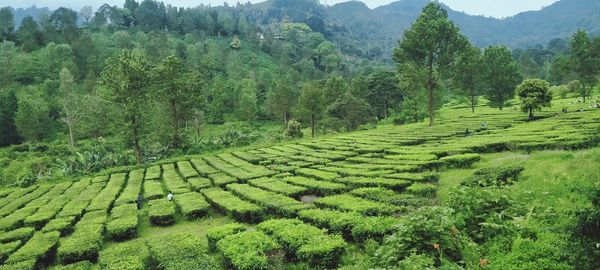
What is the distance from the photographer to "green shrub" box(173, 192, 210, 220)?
22422 millimetres

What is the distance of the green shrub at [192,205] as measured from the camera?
2242cm

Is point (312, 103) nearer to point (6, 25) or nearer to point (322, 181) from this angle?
point (322, 181)

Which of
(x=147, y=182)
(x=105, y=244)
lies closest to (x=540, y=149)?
(x=105, y=244)

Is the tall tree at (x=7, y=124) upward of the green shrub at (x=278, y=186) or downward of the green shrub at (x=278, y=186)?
upward

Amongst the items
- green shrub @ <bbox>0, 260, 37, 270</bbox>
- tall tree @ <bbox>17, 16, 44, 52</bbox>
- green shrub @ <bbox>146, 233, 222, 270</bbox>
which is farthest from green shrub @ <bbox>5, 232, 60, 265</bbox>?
tall tree @ <bbox>17, 16, 44, 52</bbox>

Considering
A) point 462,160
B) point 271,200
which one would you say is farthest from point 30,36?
point 462,160

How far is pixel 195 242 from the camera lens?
53.3ft

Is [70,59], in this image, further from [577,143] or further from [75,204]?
[577,143]

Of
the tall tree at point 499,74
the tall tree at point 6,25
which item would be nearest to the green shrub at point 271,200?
the tall tree at point 499,74

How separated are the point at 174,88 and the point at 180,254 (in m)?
41.5

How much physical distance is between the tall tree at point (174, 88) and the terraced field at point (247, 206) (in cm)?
1457

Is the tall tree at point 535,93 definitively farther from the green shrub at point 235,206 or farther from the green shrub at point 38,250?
the green shrub at point 38,250

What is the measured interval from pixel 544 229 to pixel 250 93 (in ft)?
301

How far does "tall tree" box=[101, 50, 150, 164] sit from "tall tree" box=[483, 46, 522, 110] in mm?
43017
